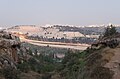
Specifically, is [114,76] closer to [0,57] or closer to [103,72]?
[103,72]

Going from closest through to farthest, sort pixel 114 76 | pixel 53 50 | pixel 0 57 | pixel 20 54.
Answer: pixel 114 76 < pixel 0 57 < pixel 20 54 < pixel 53 50

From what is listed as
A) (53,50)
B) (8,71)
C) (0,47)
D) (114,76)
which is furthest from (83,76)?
(53,50)

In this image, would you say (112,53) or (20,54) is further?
(20,54)

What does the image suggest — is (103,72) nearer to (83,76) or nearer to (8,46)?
(83,76)

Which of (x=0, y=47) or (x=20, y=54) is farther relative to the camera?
(x=20, y=54)

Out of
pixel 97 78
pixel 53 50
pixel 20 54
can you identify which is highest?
pixel 97 78

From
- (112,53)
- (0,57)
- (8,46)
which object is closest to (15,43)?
(8,46)

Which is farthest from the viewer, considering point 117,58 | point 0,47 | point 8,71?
point 0,47

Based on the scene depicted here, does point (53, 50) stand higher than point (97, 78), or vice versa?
point (97, 78)

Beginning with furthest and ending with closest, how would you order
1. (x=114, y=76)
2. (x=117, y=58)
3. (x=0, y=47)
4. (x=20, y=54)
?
(x=20, y=54) < (x=0, y=47) < (x=117, y=58) < (x=114, y=76)
